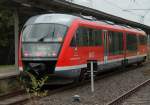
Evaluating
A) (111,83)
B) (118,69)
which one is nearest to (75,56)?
(111,83)

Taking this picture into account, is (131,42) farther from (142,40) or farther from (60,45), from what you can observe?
(60,45)

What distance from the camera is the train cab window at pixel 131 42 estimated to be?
24.8 meters

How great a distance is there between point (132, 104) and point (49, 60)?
3.48 meters

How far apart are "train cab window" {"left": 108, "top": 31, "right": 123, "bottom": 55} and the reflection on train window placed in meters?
1.93

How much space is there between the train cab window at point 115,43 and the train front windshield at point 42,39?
5.39 meters

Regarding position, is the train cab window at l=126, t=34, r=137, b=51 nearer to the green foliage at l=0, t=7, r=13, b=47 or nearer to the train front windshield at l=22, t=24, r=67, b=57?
the train front windshield at l=22, t=24, r=67, b=57

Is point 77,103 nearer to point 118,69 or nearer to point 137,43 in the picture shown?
point 118,69

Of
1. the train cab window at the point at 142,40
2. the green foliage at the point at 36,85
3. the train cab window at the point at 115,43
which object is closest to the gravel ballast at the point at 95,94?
the green foliage at the point at 36,85

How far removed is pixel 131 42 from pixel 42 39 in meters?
11.4

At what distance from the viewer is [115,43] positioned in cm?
2147

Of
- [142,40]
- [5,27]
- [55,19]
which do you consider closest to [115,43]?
[55,19]

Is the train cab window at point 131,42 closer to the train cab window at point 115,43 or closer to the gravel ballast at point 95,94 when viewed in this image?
the train cab window at point 115,43

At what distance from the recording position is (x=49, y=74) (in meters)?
14.7

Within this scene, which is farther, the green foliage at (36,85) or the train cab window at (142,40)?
the train cab window at (142,40)
